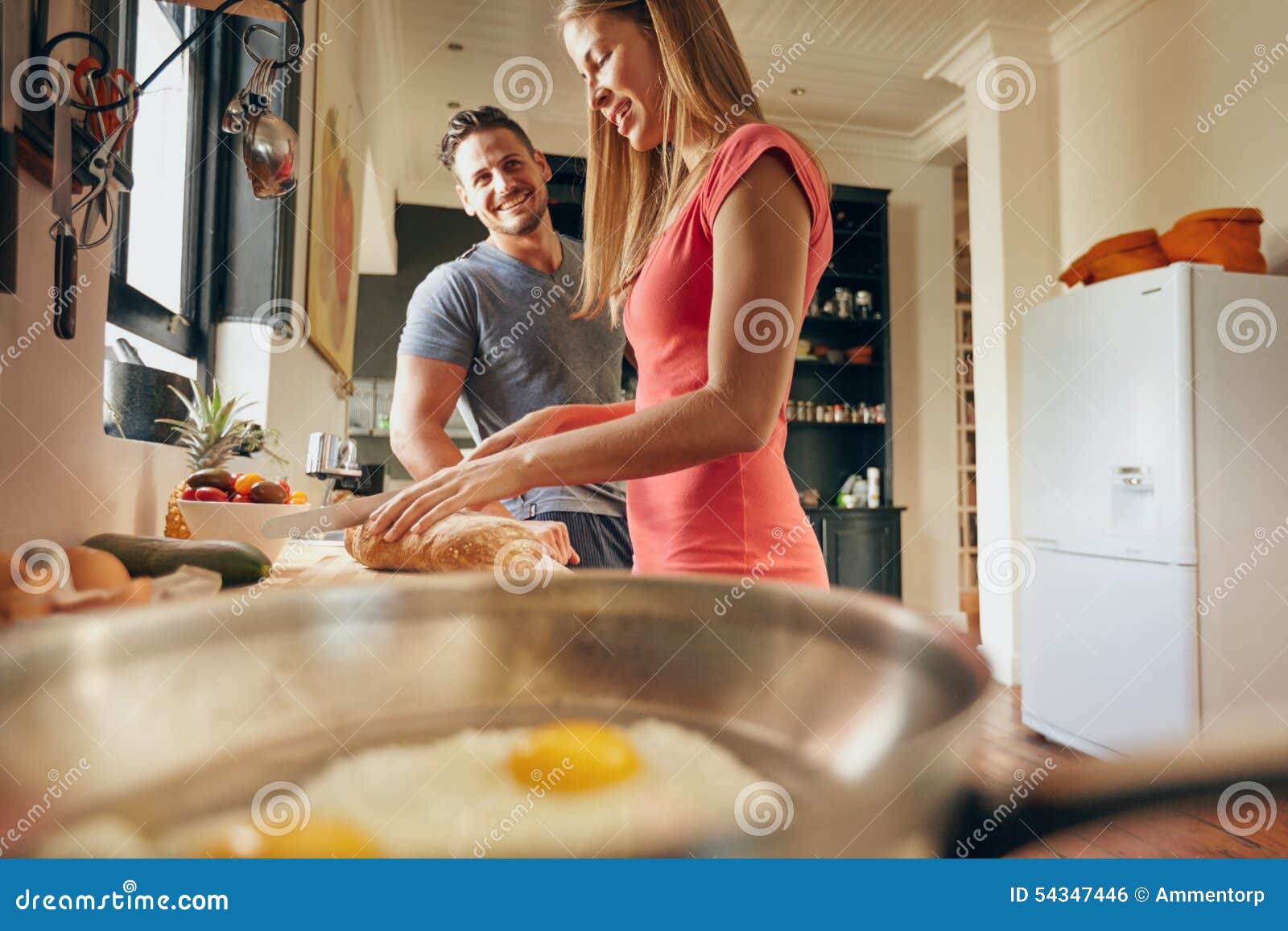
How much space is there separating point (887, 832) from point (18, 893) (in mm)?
274

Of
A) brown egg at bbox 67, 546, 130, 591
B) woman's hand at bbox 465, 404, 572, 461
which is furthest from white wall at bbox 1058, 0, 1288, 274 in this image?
brown egg at bbox 67, 546, 130, 591

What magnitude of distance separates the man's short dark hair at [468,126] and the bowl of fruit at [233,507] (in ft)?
0.80

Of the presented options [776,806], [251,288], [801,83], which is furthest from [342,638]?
[801,83]

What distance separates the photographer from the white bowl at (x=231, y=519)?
0.40 m

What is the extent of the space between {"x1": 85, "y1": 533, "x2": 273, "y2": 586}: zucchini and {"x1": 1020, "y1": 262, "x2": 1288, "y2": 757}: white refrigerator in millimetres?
834

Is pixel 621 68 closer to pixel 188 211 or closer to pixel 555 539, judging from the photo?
pixel 555 539

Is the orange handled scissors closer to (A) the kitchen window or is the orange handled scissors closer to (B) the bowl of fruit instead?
(A) the kitchen window

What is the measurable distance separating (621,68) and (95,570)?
333 mm

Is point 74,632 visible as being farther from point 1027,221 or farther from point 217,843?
point 1027,221

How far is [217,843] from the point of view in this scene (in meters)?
0.22

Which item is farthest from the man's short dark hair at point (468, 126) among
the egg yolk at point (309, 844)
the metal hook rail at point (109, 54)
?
the egg yolk at point (309, 844)

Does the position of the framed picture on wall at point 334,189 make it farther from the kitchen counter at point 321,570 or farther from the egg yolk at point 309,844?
the egg yolk at point 309,844

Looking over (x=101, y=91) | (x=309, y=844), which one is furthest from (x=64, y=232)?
(x=309, y=844)

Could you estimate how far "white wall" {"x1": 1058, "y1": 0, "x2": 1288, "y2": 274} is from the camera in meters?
0.71
